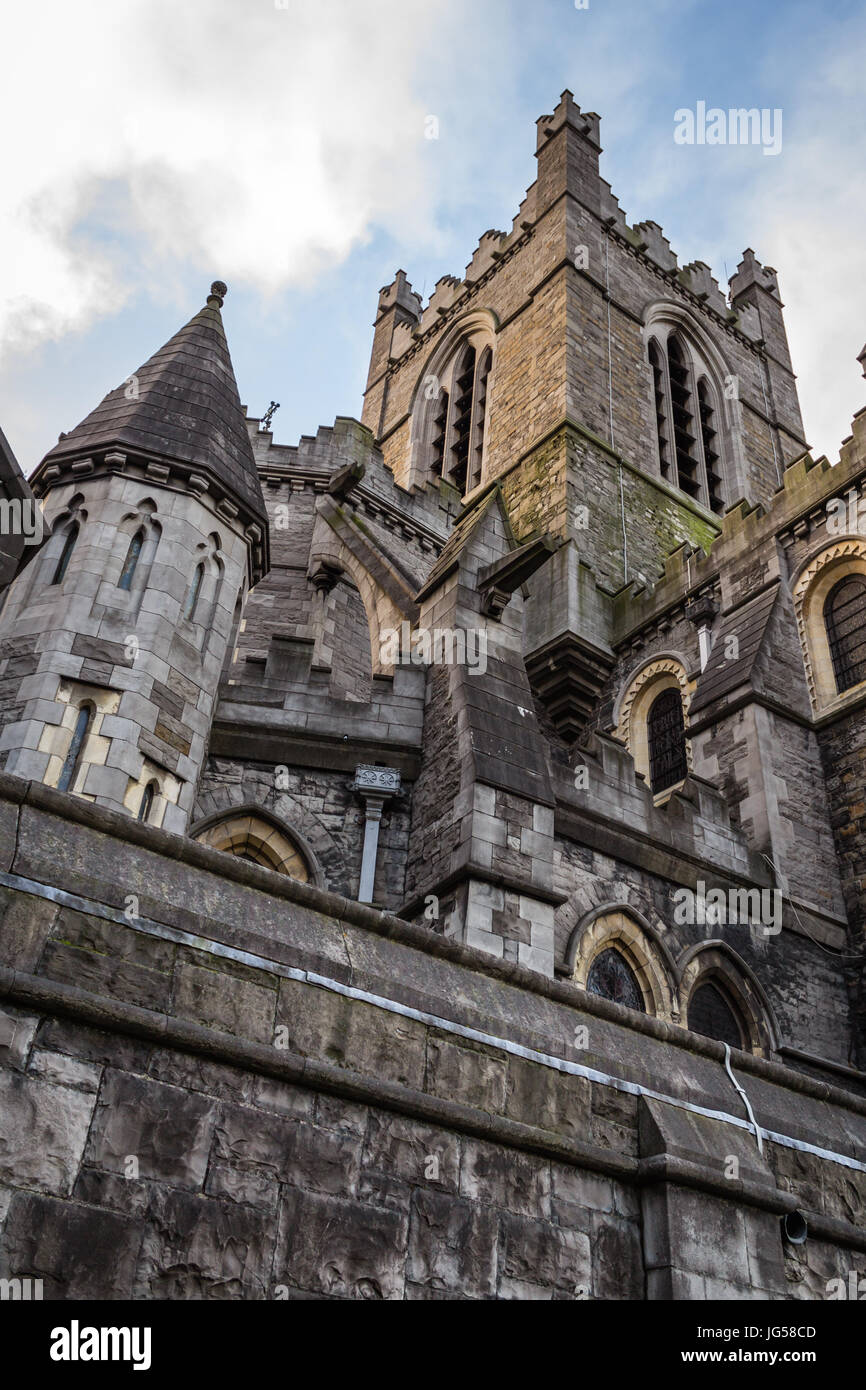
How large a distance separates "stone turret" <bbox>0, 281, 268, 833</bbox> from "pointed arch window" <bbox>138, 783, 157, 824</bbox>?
2 cm

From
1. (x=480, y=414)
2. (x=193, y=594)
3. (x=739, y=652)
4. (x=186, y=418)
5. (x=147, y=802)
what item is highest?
(x=480, y=414)

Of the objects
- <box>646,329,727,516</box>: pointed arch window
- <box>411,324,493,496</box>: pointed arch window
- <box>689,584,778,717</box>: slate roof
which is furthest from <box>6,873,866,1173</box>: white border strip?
<box>411,324,493,496</box>: pointed arch window

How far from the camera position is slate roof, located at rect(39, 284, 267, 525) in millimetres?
10281

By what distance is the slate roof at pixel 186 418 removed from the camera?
1028cm

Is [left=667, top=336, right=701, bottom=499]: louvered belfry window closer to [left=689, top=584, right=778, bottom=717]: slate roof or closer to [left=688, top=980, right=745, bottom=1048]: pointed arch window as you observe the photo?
[left=689, top=584, right=778, bottom=717]: slate roof

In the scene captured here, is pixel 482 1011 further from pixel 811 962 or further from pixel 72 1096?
pixel 811 962

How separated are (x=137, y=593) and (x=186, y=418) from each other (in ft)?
7.28

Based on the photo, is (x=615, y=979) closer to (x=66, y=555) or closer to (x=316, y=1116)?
(x=66, y=555)

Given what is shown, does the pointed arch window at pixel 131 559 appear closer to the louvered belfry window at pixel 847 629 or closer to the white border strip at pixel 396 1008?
the white border strip at pixel 396 1008

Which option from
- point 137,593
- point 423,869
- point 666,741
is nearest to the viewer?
point 137,593

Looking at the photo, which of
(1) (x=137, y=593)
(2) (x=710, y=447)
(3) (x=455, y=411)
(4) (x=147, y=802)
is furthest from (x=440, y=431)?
(4) (x=147, y=802)

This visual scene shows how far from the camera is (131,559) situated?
966cm

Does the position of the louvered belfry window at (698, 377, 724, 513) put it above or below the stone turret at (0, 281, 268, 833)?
above

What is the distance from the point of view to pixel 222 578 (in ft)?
33.8
